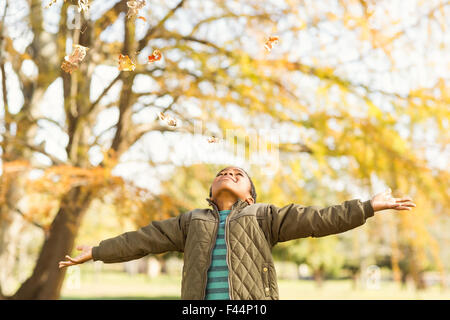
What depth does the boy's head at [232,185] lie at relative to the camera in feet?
9.27

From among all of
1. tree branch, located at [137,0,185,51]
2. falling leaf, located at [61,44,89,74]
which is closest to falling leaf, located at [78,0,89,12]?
falling leaf, located at [61,44,89,74]

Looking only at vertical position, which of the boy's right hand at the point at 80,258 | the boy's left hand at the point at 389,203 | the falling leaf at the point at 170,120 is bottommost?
the boy's right hand at the point at 80,258

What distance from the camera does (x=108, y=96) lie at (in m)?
6.52

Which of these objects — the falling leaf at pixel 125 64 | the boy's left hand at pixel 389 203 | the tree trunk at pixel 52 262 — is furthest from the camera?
the tree trunk at pixel 52 262

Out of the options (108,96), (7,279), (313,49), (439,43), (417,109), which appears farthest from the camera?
(7,279)

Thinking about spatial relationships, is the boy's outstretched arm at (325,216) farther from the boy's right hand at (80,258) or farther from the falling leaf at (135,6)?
the falling leaf at (135,6)

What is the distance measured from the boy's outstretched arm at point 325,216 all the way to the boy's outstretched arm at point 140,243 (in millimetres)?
519

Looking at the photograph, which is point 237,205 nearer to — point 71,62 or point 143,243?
point 143,243

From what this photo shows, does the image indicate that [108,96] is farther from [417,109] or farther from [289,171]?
[417,109]

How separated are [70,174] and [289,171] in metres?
2.50

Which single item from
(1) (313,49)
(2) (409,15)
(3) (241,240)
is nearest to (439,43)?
(2) (409,15)

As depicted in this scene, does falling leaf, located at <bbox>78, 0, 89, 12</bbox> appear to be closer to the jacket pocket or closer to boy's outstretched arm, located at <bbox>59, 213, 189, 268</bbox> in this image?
boy's outstretched arm, located at <bbox>59, 213, 189, 268</bbox>

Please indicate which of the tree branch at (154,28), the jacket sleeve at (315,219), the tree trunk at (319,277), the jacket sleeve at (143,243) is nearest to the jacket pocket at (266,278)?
the jacket sleeve at (315,219)

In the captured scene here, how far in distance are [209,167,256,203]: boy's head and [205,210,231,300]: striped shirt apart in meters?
0.29
